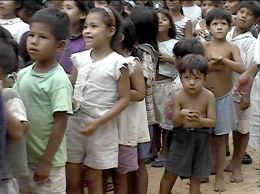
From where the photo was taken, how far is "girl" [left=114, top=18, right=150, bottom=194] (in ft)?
12.0

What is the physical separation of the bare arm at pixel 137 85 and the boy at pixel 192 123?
0.37m

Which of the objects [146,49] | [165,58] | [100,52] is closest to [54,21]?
[100,52]

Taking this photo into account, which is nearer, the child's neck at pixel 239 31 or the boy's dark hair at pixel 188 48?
the boy's dark hair at pixel 188 48

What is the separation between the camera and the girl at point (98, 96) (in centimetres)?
342

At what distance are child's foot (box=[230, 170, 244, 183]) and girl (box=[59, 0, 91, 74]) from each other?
5.85 ft

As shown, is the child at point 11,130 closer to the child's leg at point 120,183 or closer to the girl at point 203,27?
the child's leg at point 120,183

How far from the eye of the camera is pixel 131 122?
12.4 ft

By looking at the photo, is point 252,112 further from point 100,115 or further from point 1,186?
point 1,186

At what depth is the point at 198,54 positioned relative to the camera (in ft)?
13.5

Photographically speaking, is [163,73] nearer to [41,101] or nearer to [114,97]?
[114,97]

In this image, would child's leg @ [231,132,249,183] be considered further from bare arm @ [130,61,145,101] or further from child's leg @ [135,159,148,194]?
bare arm @ [130,61,145,101]

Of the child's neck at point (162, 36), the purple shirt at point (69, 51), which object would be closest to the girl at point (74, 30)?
the purple shirt at point (69, 51)

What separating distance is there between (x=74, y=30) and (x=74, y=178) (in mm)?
1159

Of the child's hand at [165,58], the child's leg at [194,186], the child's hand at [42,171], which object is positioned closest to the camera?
the child's hand at [42,171]
